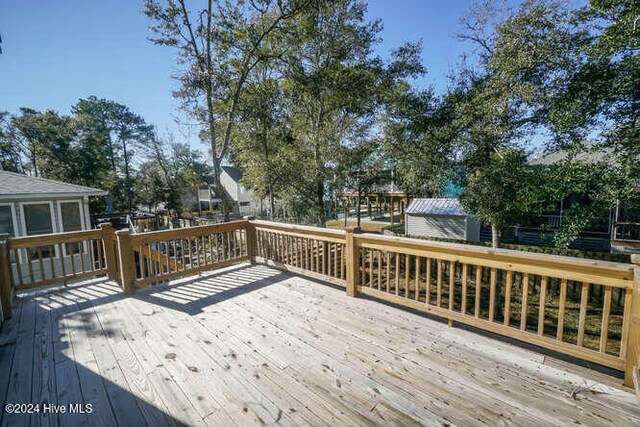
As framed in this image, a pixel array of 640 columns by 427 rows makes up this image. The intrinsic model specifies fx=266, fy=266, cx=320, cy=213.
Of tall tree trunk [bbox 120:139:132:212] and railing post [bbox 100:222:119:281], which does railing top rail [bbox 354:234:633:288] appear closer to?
railing post [bbox 100:222:119:281]

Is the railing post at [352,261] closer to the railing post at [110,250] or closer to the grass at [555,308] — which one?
the grass at [555,308]

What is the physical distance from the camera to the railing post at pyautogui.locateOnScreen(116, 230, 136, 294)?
3842 millimetres

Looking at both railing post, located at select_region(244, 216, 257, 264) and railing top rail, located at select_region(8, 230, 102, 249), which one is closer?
railing top rail, located at select_region(8, 230, 102, 249)

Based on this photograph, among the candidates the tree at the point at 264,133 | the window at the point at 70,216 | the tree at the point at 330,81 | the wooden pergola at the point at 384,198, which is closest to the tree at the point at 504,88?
the tree at the point at 330,81

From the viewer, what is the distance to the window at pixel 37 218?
8086 millimetres

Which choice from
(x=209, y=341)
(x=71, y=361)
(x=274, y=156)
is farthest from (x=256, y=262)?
(x=274, y=156)

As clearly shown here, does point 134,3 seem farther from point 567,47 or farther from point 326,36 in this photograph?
point 567,47

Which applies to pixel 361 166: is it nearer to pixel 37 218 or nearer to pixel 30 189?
pixel 30 189

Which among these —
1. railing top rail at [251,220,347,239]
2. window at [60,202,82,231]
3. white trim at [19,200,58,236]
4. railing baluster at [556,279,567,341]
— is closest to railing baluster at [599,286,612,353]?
railing baluster at [556,279,567,341]

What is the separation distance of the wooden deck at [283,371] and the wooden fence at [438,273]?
0.22 m

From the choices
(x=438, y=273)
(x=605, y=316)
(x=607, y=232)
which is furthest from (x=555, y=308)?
(x=607, y=232)

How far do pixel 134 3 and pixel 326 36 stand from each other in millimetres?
6008

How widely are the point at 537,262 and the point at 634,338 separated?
2.28 ft

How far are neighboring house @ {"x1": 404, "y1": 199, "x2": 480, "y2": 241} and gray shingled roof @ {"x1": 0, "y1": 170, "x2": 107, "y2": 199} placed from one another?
1368 cm
